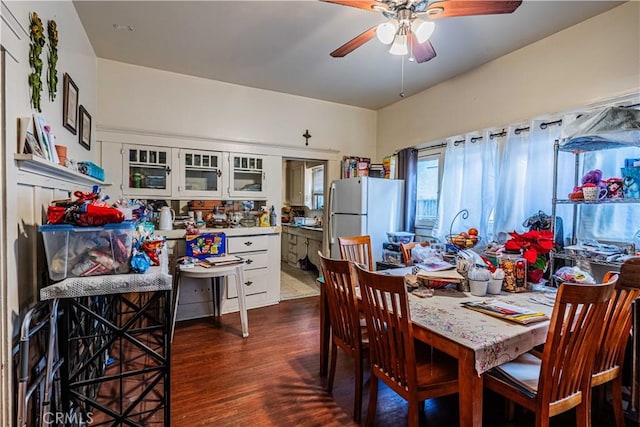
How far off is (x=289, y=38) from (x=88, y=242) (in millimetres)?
2249

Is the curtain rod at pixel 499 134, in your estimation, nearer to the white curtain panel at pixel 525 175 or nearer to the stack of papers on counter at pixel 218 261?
the white curtain panel at pixel 525 175

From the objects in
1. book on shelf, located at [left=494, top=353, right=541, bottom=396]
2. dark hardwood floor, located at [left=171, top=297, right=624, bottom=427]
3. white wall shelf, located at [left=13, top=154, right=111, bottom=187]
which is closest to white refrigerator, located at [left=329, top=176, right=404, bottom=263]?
dark hardwood floor, located at [left=171, top=297, right=624, bottom=427]

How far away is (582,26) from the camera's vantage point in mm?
2410

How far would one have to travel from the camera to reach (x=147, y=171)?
11.1 feet

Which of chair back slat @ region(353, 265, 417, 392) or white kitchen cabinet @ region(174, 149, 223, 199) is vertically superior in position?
Answer: white kitchen cabinet @ region(174, 149, 223, 199)

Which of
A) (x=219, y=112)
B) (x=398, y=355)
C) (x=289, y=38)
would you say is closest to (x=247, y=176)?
(x=219, y=112)

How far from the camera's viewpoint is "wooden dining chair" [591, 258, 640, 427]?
1.39m

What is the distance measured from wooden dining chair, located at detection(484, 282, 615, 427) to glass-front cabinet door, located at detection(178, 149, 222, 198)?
3246mm

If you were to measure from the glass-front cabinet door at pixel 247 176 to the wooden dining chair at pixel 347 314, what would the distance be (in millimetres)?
2217

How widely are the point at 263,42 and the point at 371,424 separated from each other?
118 inches

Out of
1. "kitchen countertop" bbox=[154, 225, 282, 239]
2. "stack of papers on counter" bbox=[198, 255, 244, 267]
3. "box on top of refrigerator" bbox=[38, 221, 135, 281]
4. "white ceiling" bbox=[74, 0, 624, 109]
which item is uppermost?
"white ceiling" bbox=[74, 0, 624, 109]

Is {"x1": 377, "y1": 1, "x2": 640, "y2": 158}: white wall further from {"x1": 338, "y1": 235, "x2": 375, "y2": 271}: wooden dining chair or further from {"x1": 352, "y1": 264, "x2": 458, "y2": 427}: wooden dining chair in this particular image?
{"x1": 352, "y1": 264, "x2": 458, "y2": 427}: wooden dining chair

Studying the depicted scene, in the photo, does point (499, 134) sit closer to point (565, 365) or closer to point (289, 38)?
point (289, 38)

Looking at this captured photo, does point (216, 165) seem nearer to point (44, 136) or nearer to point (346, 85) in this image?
point (346, 85)
